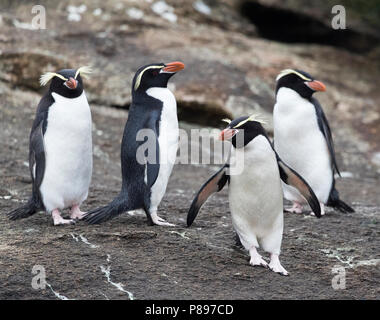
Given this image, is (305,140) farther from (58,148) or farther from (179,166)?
(58,148)

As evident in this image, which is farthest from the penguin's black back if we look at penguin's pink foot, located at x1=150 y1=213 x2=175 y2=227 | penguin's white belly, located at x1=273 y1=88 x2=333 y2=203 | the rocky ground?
penguin's white belly, located at x1=273 y1=88 x2=333 y2=203

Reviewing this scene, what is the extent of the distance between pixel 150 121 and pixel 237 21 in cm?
640

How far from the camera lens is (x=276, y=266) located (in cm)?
438

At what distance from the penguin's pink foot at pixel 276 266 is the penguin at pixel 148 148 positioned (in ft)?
3.08

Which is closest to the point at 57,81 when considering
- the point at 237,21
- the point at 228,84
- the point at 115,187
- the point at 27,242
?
the point at 27,242

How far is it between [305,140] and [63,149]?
86.9 inches

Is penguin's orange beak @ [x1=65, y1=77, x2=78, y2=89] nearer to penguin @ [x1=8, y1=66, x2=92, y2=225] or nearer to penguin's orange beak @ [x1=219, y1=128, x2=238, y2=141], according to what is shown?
penguin @ [x1=8, y1=66, x2=92, y2=225]

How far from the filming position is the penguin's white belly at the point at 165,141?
5047 mm

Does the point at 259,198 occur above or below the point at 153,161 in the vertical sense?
below

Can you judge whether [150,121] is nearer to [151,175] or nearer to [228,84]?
[151,175]

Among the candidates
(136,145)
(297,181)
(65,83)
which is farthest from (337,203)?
(65,83)

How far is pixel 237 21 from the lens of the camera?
11.1m

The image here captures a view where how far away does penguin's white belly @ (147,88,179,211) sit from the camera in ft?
16.6

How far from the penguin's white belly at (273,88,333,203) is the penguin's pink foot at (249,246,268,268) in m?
1.62
